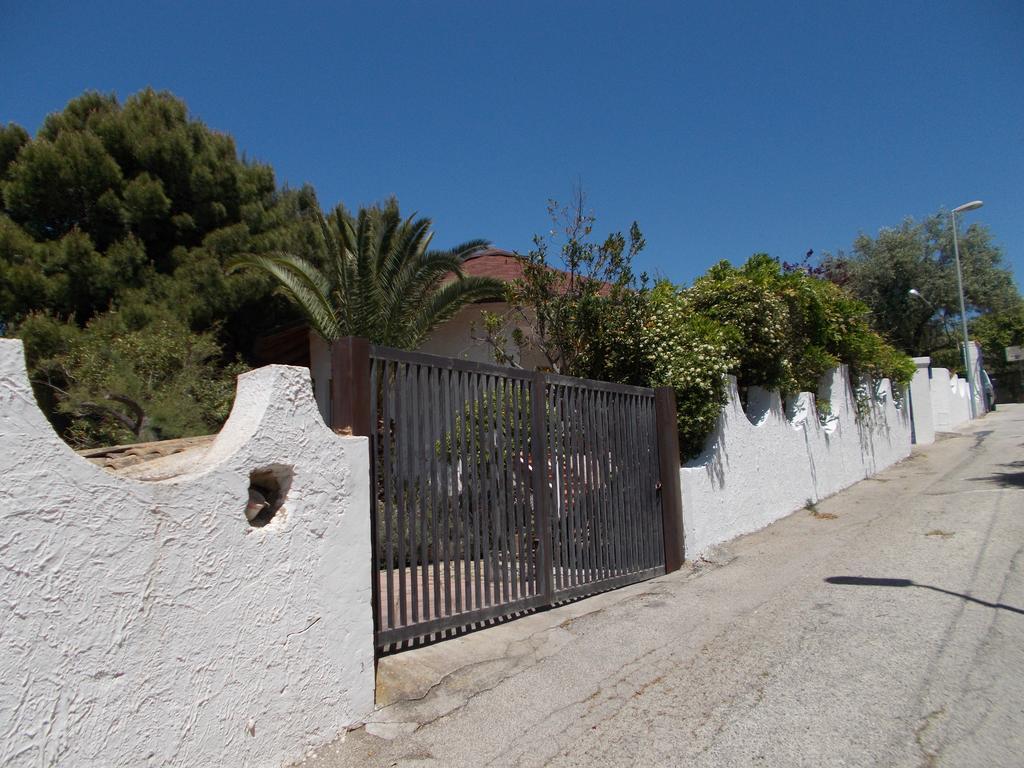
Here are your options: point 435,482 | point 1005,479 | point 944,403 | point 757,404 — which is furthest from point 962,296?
point 435,482

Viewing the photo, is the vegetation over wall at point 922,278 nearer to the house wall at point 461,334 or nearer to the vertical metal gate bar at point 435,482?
the house wall at point 461,334

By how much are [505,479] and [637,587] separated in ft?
7.80

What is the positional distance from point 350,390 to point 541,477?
83.9 inches

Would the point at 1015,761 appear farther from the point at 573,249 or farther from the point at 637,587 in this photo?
the point at 573,249

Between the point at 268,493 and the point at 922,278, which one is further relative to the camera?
the point at 922,278

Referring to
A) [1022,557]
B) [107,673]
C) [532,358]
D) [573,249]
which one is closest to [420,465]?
[107,673]

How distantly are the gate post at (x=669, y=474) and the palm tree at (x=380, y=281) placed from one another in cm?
524

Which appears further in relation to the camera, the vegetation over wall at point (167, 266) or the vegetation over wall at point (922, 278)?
the vegetation over wall at point (922, 278)

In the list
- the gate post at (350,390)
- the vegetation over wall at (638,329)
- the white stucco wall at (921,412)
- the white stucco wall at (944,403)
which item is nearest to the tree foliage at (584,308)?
the vegetation over wall at (638,329)

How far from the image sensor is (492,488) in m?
5.40

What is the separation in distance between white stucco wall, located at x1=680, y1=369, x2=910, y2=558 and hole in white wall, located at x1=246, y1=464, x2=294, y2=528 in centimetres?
550

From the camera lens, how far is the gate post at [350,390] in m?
4.31

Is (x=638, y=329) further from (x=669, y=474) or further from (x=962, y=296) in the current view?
(x=962, y=296)

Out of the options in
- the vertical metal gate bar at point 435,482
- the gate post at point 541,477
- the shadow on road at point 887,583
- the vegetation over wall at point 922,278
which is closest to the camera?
the vertical metal gate bar at point 435,482
